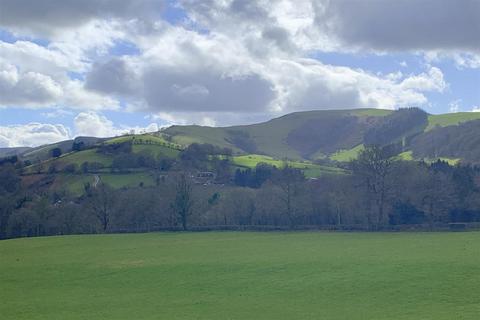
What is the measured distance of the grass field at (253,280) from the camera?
120ft

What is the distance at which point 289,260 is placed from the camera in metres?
54.3

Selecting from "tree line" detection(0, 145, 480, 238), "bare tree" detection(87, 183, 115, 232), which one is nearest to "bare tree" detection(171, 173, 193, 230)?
"tree line" detection(0, 145, 480, 238)

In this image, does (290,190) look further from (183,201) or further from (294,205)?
(183,201)

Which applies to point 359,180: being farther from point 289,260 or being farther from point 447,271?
point 447,271

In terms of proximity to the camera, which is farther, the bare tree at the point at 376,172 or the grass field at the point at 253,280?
the bare tree at the point at 376,172

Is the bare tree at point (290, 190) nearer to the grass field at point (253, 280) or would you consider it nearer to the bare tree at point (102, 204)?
the grass field at point (253, 280)

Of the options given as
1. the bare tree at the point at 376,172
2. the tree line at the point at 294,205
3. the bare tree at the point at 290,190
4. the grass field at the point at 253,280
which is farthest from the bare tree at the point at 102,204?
Result: the bare tree at the point at 376,172

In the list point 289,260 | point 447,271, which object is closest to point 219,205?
point 289,260

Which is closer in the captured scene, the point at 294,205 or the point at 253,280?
the point at 253,280

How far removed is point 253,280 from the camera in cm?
4691

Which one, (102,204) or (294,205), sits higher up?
(102,204)

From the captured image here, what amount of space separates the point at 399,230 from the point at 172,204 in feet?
138

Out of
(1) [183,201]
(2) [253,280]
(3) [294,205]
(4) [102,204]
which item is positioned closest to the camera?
(2) [253,280]

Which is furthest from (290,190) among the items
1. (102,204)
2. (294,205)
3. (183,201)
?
(102,204)
